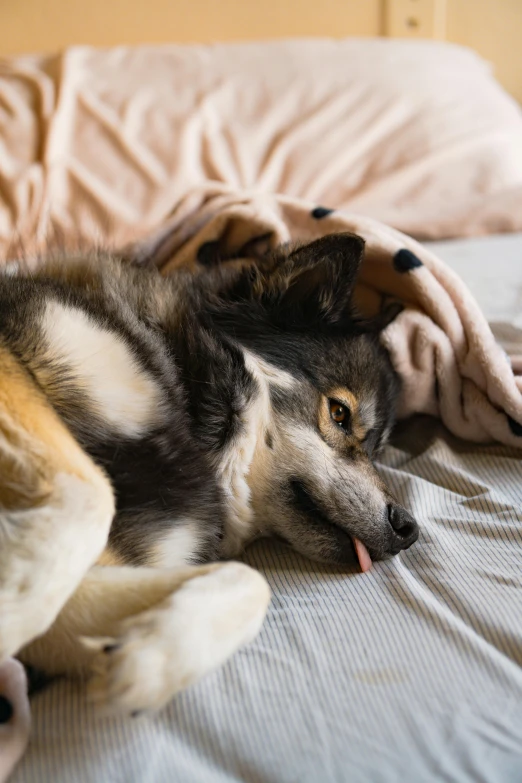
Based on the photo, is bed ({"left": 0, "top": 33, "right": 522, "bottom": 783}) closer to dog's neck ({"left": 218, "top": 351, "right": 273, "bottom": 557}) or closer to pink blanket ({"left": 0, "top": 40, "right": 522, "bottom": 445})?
dog's neck ({"left": 218, "top": 351, "right": 273, "bottom": 557})

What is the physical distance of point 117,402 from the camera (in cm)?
116

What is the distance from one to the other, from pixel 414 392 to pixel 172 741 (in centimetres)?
104

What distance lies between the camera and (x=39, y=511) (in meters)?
0.95

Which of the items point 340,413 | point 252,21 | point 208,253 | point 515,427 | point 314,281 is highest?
point 252,21

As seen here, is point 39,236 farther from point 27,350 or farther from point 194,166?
point 27,350

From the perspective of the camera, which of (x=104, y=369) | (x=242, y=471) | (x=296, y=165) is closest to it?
(x=104, y=369)

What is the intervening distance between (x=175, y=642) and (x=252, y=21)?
10.4 ft

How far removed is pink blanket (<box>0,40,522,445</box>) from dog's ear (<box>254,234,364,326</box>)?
0.73 feet

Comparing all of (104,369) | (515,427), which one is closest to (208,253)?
Answer: (104,369)

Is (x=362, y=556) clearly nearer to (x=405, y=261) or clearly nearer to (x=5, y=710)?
(x=5, y=710)

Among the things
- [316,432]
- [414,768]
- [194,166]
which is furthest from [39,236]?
[414,768]

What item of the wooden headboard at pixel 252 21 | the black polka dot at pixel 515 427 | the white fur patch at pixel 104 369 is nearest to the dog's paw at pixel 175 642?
the white fur patch at pixel 104 369

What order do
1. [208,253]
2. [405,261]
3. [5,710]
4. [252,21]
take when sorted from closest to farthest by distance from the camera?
[5,710] → [405,261] → [208,253] → [252,21]

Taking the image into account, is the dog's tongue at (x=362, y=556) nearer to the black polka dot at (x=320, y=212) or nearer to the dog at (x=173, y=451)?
the dog at (x=173, y=451)
